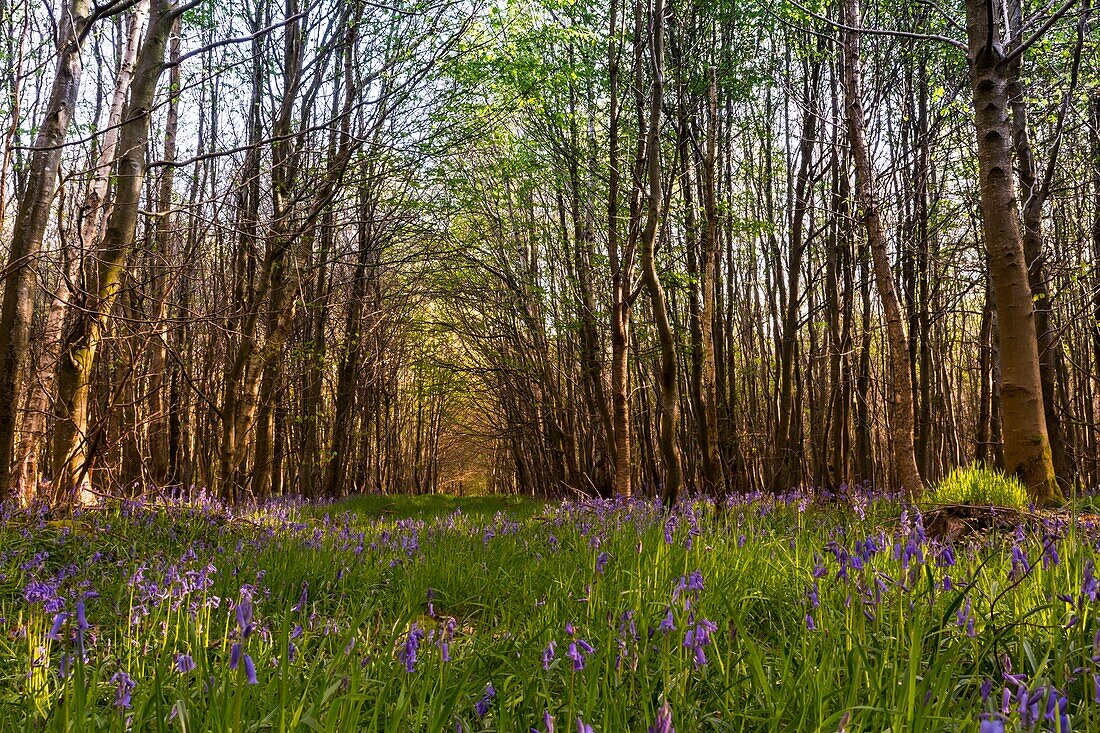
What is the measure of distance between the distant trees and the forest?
85 millimetres

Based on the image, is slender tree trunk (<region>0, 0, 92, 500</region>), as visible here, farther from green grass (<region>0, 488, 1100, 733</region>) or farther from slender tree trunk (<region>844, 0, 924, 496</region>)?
slender tree trunk (<region>844, 0, 924, 496</region>)

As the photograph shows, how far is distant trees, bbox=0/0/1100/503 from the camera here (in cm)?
586

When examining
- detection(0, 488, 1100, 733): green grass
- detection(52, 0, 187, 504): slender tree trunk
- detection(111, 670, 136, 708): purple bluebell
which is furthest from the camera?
detection(52, 0, 187, 504): slender tree trunk

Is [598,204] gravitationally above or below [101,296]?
above

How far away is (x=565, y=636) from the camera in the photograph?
255cm

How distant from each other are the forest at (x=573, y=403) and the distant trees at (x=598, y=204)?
0.08 metres

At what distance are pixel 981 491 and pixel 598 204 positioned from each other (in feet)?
28.3

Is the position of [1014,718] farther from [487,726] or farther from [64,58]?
[64,58]

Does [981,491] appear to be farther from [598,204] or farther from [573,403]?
[573,403]

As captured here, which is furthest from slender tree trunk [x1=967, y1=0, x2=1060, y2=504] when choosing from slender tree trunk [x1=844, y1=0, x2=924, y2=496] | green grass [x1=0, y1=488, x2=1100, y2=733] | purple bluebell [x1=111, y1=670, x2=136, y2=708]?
purple bluebell [x1=111, y1=670, x2=136, y2=708]

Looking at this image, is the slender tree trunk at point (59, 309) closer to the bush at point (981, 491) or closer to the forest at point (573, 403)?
the forest at point (573, 403)

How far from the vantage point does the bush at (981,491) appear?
539 centimetres

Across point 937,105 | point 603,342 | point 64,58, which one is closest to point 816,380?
point 603,342

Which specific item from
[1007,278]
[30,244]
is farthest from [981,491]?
[30,244]
